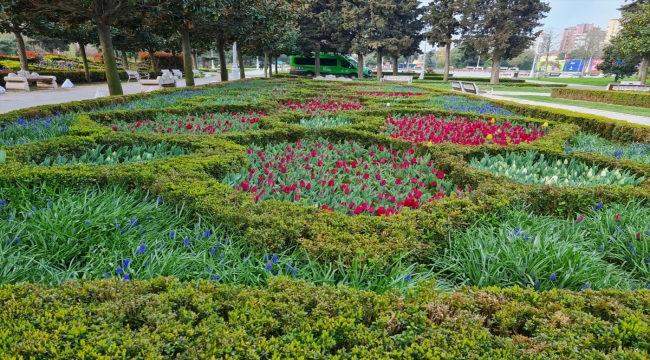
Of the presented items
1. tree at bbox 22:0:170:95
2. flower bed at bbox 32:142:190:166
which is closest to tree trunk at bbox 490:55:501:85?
tree at bbox 22:0:170:95

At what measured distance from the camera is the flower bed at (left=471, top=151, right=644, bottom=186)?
3.86m

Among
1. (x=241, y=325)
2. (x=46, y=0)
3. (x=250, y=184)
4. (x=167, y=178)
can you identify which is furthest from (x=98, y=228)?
(x=46, y=0)

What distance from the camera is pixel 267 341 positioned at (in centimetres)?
146

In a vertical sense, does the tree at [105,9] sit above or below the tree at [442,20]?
below

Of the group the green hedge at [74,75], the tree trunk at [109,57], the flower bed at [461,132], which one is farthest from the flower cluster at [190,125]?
the green hedge at [74,75]

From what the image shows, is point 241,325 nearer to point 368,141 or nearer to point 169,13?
point 368,141

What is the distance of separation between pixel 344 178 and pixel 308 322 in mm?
2663

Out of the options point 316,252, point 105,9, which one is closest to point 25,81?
point 105,9

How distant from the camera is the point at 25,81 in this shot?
1568 cm

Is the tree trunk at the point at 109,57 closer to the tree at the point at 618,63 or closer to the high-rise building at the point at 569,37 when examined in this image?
the tree at the point at 618,63

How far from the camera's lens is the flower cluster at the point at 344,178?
340 centimetres

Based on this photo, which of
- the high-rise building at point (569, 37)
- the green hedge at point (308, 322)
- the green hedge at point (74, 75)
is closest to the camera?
the green hedge at point (308, 322)

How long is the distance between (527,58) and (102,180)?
355 feet

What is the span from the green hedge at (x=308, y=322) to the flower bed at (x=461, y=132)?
3.97 metres
